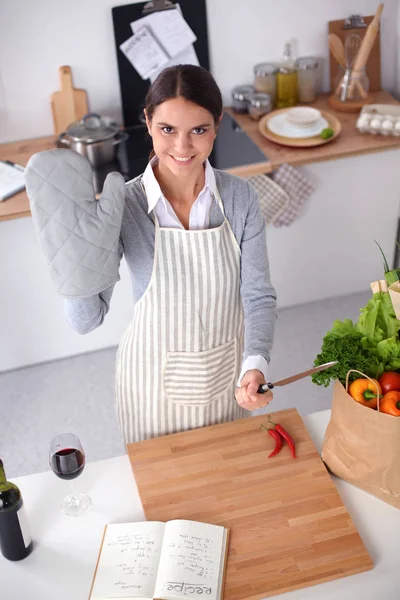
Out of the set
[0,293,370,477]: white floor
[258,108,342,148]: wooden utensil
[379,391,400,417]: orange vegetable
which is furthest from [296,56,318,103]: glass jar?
[379,391,400,417]: orange vegetable

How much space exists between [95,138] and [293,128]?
0.82 m

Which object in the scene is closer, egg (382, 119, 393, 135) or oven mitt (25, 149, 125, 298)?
oven mitt (25, 149, 125, 298)

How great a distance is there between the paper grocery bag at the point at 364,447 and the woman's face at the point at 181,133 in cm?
57

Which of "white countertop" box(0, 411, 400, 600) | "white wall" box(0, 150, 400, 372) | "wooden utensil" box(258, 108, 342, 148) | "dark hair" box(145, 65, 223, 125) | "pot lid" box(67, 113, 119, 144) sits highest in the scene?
"dark hair" box(145, 65, 223, 125)

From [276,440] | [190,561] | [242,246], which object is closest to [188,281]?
[242,246]

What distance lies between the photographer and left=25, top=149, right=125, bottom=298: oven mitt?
4.87 ft

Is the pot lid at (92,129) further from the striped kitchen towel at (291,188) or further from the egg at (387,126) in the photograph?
the egg at (387,126)

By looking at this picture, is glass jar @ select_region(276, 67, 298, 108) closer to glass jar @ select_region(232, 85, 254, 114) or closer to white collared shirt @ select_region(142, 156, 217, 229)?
glass jar @ select_region(232, 85, 254, 114)

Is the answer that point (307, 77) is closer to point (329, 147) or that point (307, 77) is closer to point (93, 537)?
point (329, 147)

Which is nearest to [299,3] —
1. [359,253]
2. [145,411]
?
[359,253]

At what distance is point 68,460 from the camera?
1.51 m

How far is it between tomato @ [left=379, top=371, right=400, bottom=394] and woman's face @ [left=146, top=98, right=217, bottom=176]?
0.60m

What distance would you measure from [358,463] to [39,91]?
83.4 inches

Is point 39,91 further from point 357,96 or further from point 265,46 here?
point 357,96
